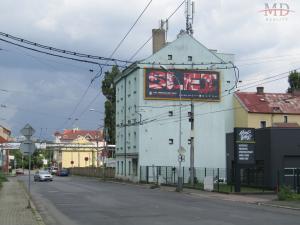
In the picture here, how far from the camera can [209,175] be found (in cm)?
5309

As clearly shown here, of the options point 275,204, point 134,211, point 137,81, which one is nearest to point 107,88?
point 137,81

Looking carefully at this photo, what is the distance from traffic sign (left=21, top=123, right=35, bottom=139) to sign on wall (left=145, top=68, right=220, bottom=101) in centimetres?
3572

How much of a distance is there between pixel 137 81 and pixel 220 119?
1014cm

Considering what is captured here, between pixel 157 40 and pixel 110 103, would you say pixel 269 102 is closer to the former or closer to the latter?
pixel 157 40

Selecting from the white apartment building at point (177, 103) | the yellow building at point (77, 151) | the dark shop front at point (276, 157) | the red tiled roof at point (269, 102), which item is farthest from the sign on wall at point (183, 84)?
the yellow building at point (77, 151)

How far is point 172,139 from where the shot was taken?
59375 mm

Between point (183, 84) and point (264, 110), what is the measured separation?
9950 millimetres

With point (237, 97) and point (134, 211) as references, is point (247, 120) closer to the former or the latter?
point (237, 97)

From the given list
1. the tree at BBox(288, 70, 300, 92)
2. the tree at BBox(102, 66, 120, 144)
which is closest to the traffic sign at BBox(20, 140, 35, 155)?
the tree at BBox(102, 66, 120, 144)

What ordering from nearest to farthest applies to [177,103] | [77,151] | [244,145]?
[244,145], [177,103], [77,151]

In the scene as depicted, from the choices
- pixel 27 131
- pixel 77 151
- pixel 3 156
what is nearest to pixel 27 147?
pixel 27 131

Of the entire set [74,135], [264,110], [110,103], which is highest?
[110,103]

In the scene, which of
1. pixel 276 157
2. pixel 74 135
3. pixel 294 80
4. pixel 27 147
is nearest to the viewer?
pixel 27 147

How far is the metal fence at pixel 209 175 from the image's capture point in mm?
45000
